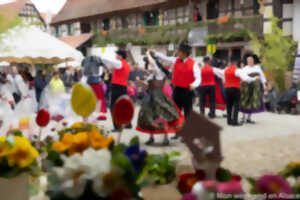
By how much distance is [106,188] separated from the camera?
131cm

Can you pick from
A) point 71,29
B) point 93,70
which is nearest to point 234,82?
point 93,70

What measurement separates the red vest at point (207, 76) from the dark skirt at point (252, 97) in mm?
1070

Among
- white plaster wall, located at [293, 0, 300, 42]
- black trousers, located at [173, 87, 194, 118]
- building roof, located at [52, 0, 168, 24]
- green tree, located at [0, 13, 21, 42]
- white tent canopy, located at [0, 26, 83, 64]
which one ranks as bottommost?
black trousers, located at [173, 87, 194, 118]

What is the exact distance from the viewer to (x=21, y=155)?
72.8 inches

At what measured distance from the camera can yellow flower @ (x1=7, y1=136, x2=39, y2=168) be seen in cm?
183

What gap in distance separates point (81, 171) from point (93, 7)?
2745 cm

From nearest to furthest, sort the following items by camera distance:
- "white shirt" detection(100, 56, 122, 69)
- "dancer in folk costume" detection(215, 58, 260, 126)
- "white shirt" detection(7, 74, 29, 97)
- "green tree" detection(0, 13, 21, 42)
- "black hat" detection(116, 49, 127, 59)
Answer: "white shirt" detection(100, 56, 122, 69), "black hat" detection(116, 49, 127, 59), "dancer in folk costume" detection(215, 58, 260, 126), "green tree" detection(0, 13, 21, 42), "white shirt" detection(7, 74, 29, 97)

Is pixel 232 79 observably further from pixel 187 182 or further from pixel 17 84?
pixel 187 182

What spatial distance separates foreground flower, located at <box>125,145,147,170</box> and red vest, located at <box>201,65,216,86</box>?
7.45m

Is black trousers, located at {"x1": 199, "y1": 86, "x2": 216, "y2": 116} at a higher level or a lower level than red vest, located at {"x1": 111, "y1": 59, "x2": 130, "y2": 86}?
lower

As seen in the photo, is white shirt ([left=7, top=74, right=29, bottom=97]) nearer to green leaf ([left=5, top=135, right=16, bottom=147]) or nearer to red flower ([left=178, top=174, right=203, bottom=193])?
green leaf ([left=5, top=135, right=16, bottom=147])

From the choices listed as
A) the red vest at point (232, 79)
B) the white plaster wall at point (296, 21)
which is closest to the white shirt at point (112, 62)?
the red vest at point (232, 79)

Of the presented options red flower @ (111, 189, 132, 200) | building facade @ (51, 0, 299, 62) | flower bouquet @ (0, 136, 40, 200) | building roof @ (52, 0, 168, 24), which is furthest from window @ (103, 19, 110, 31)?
red flower @ (111, 189, 132, 200)

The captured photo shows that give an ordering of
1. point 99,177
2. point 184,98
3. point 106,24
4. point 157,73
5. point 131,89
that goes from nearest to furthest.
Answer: point 99,177
point 157,73
point 184,98
point 131,89
point 106,24
